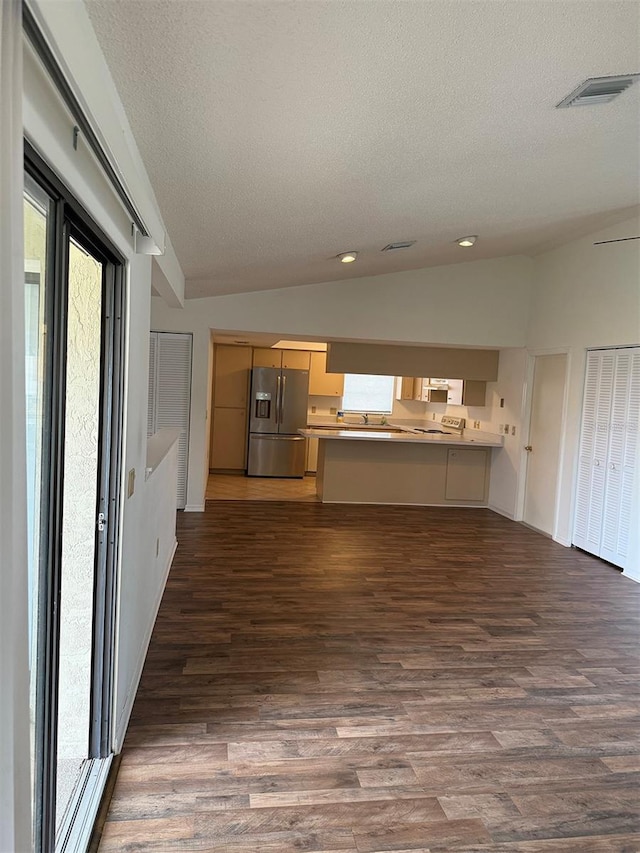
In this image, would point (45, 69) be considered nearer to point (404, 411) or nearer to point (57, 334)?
point (57, 334)

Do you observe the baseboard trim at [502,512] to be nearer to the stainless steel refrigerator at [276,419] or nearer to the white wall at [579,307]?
the white wall at [579,307]

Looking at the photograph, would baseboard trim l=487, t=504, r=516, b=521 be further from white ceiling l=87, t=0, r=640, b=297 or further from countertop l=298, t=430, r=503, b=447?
white ceiling l=87, t=0, r=640, b=297

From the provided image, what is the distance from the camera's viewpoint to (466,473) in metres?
7.85

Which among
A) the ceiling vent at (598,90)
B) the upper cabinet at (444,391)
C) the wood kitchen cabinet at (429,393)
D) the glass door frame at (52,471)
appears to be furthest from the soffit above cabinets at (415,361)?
the glass door frame at (52,471)

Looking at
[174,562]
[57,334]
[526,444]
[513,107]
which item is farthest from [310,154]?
[526,444]

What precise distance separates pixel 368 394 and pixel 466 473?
287cm

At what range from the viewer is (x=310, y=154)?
256cm

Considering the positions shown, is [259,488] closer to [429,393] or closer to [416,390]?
[429,393]

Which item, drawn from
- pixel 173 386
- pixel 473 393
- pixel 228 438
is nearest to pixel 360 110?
pixel 173 386

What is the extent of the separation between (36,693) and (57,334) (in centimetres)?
97

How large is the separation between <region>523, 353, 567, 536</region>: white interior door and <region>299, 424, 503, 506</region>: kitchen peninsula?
0.75 m

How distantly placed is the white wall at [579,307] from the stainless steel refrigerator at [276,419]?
3643 mm

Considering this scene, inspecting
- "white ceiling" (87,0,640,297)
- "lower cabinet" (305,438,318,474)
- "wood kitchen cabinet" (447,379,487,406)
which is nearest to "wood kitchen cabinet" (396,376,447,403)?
"wood kitchen cabinet" (447,379,487,406)

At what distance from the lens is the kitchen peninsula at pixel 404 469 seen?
757 cm
